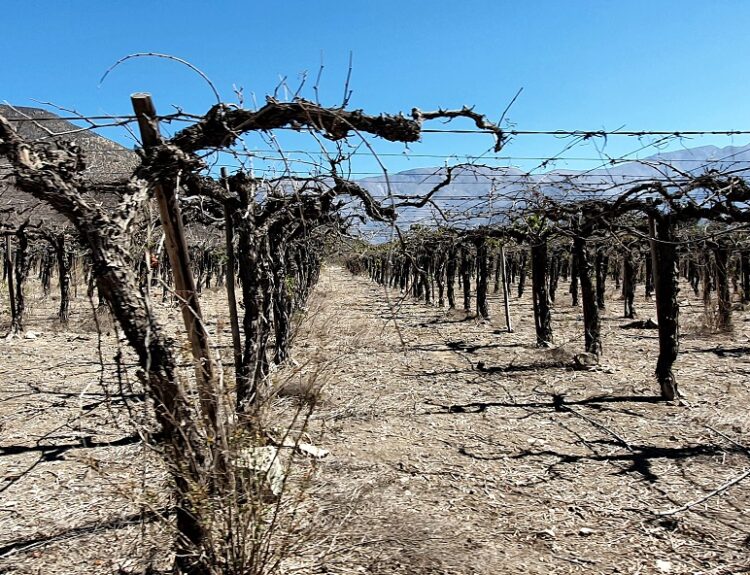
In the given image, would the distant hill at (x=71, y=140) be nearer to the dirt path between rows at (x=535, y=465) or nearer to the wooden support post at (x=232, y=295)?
the wooden support post at (x=232, y=295)

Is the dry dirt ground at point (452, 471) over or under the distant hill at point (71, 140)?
under

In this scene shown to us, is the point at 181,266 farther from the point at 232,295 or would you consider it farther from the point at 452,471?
the point at 452,471

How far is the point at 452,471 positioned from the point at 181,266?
3.13 metres

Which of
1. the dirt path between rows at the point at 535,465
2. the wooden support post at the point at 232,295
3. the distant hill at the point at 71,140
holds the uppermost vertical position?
the distant hill at the point at 71,140

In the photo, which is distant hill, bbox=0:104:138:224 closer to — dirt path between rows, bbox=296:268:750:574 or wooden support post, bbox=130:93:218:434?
wooden support post, bbox=130:93:218:434

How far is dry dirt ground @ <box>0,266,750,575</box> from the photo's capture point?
139 inches

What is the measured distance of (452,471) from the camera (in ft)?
16.7

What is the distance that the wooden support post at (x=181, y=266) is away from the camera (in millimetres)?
2668

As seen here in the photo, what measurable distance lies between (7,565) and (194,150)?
267 cm

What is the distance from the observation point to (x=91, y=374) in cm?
927

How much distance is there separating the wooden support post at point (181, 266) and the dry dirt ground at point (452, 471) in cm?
23

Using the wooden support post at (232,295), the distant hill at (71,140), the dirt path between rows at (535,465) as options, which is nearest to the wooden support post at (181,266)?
the distant hill at (71,140)

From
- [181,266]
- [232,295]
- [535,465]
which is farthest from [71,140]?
[535,465]

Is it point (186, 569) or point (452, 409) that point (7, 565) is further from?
point (452, 409)
